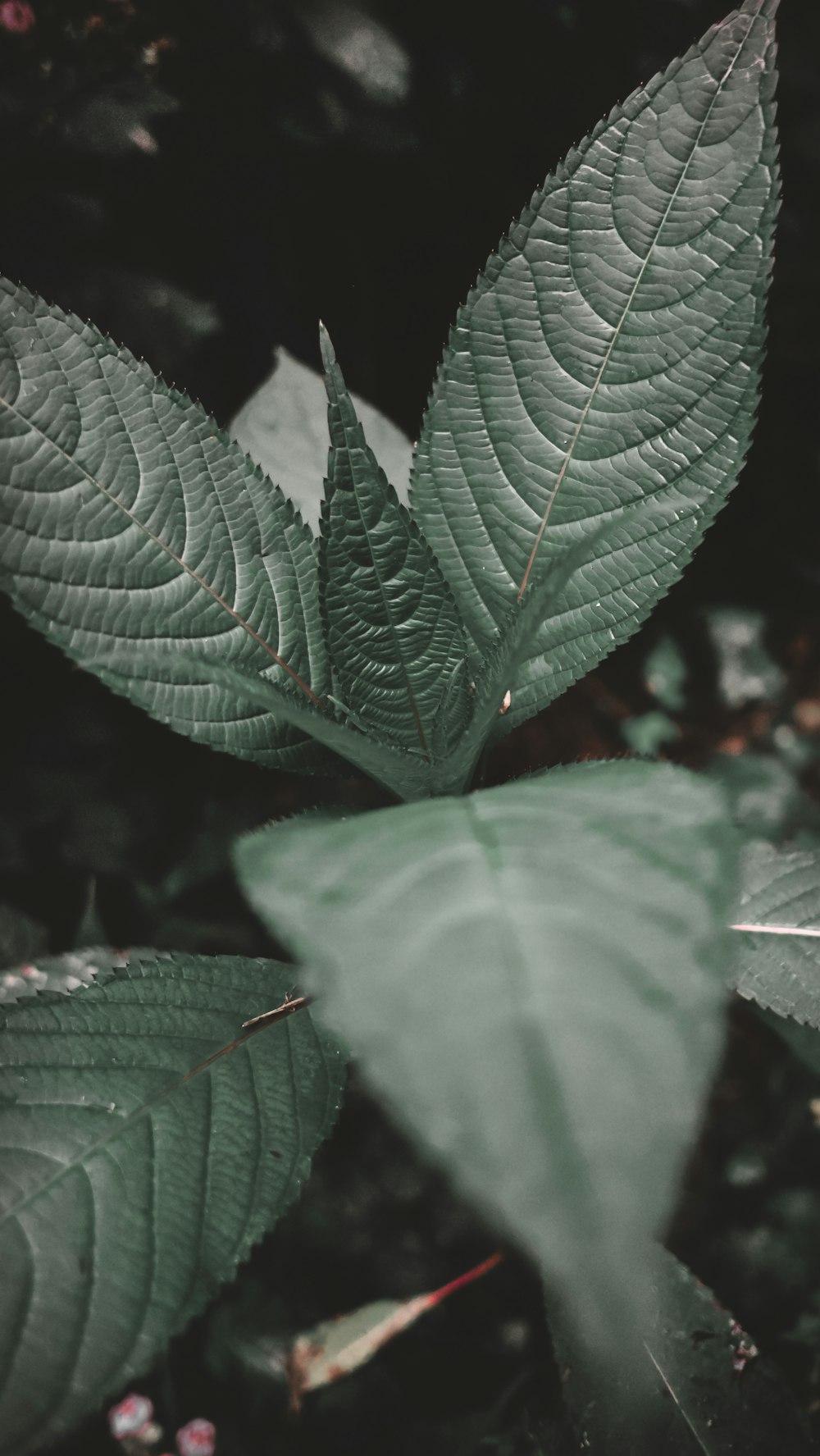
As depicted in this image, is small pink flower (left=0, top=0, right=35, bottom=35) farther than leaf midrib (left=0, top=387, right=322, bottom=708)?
Yes

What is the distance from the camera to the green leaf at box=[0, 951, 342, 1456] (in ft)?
1.56

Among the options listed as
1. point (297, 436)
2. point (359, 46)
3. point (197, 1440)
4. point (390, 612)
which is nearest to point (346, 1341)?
point (197, 1440)

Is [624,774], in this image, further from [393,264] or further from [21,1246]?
[393,264]

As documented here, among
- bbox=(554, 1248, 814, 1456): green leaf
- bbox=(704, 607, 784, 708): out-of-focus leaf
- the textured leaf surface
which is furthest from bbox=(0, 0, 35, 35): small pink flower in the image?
bbox=(554, 1248, 814, 1456): green leaf

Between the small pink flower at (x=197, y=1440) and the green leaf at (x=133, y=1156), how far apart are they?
72 centimetres

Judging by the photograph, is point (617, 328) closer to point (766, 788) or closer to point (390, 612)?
point (390, 612)

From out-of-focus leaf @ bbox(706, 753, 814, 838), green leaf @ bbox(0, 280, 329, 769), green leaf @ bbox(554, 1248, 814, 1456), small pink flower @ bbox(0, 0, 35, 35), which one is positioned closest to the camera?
green leaf @ bbox(0, 280, 329, 769)

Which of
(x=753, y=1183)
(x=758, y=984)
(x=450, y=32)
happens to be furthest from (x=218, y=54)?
(x=753, y=1183)

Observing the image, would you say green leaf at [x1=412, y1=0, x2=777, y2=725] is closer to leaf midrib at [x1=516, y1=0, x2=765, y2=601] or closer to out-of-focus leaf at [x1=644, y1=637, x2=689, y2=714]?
leaf midrib at [x1=516, y1=0, x2=765, y2=601]

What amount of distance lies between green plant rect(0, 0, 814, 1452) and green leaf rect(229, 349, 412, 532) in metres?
0.23

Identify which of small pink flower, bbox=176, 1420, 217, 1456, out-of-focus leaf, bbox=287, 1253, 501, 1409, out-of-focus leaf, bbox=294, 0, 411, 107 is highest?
out-of-focus leaf, bbox=294, 0, 411, 107

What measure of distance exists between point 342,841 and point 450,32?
42.6 inches

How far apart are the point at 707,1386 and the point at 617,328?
0.94 metres

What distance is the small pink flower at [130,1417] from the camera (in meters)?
1.01
